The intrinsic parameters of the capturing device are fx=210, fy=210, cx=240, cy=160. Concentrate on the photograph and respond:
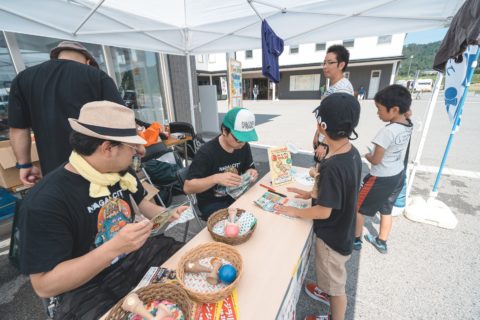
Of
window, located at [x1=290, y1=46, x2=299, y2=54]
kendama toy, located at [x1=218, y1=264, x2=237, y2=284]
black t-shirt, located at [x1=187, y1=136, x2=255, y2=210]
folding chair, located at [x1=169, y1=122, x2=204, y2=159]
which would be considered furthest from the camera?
window, located at [x1=290, y1=46, x2=299, y2=54]

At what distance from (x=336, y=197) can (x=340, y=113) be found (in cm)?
48

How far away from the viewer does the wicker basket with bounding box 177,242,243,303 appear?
0.86m

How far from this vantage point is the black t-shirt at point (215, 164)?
5.93 feet

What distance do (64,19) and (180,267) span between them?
11.6 ft

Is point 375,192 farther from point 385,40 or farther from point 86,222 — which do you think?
point 385,40

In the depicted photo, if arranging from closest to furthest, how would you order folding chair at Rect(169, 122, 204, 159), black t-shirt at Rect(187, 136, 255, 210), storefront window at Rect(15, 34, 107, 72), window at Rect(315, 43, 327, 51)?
black t-shirt at Rect(187, 136, 255, 210) → storefront window at Rect(15, 34, 107, 72) → folding chair at Rect(169, 122, 204, 159) → window at Rect(315, 43, 327, 51)

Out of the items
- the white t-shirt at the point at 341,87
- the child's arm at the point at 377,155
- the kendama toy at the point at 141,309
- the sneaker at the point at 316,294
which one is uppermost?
the white t-shirt at the point at 341,87

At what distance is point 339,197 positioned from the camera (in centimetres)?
122

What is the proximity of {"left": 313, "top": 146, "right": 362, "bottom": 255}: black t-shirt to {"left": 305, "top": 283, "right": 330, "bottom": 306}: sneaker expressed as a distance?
0.76 metres

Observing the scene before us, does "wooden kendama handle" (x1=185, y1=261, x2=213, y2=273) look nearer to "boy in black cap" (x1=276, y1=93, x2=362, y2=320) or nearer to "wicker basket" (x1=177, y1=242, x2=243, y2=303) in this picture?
"wicker basket" (x1=177, y1=242, x2=243, y2=303)

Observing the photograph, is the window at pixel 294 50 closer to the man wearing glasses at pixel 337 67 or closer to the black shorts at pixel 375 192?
the man wearing glasses at pixel 337 67

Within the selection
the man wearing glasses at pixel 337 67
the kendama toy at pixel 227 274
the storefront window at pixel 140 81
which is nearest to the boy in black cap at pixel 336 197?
the kendama toy at pixel 227 274

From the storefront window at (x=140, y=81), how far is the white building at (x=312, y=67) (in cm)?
1451

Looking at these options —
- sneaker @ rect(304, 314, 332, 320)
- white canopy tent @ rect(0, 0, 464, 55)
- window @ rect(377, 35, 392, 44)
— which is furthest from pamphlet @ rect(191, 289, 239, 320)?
window @ rect(377, 35, 392, 44)
